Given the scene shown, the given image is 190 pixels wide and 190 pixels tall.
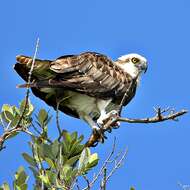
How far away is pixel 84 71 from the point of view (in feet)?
24.3

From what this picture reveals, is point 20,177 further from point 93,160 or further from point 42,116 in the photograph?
point 42,116

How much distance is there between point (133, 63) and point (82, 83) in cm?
136

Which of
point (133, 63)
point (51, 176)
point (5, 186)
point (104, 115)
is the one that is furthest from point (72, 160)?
point (133, 63)

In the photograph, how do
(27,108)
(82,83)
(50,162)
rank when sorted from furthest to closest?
(82,83), (27,108), (50,162)

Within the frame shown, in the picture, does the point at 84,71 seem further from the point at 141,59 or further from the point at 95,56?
the point at 141,59

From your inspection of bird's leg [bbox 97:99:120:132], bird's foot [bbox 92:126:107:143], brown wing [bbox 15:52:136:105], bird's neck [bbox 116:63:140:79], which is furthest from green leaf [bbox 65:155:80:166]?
bird's neck [bbox 116:63:140:79]

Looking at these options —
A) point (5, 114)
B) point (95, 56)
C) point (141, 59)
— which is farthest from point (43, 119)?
point (141, 59)

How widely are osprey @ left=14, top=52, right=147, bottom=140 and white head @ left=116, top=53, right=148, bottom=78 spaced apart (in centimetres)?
24

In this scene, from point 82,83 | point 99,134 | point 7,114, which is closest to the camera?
point 7,114

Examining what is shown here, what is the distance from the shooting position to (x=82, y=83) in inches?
285

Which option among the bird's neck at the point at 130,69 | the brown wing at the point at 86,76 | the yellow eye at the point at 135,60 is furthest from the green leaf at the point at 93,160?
the yellow eye at the point at 135,60

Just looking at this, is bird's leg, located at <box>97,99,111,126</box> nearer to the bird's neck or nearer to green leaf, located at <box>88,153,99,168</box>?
the bird's neck

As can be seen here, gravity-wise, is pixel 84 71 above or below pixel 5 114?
above

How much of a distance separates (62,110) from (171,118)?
2.64 m
